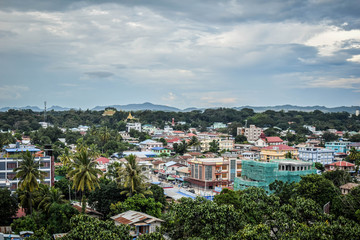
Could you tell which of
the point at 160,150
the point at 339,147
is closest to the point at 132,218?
the point at 160,150

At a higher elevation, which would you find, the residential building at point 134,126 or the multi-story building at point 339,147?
the residential building at point 134,126

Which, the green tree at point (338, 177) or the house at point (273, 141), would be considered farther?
the house at point (273, 141)

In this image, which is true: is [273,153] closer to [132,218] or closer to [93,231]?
[132,218]

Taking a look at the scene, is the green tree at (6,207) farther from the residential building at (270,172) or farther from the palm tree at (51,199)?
the residential building at (270,172)

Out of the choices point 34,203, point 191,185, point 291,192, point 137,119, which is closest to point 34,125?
point 137,119

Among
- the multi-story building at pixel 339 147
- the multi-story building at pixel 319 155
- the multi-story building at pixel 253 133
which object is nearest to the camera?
the multi-story building at pixel 319 155

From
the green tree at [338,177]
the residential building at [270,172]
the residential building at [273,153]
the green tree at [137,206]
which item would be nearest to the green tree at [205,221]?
the green tree at [137,206]

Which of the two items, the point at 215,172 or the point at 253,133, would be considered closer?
the point at 215,172
